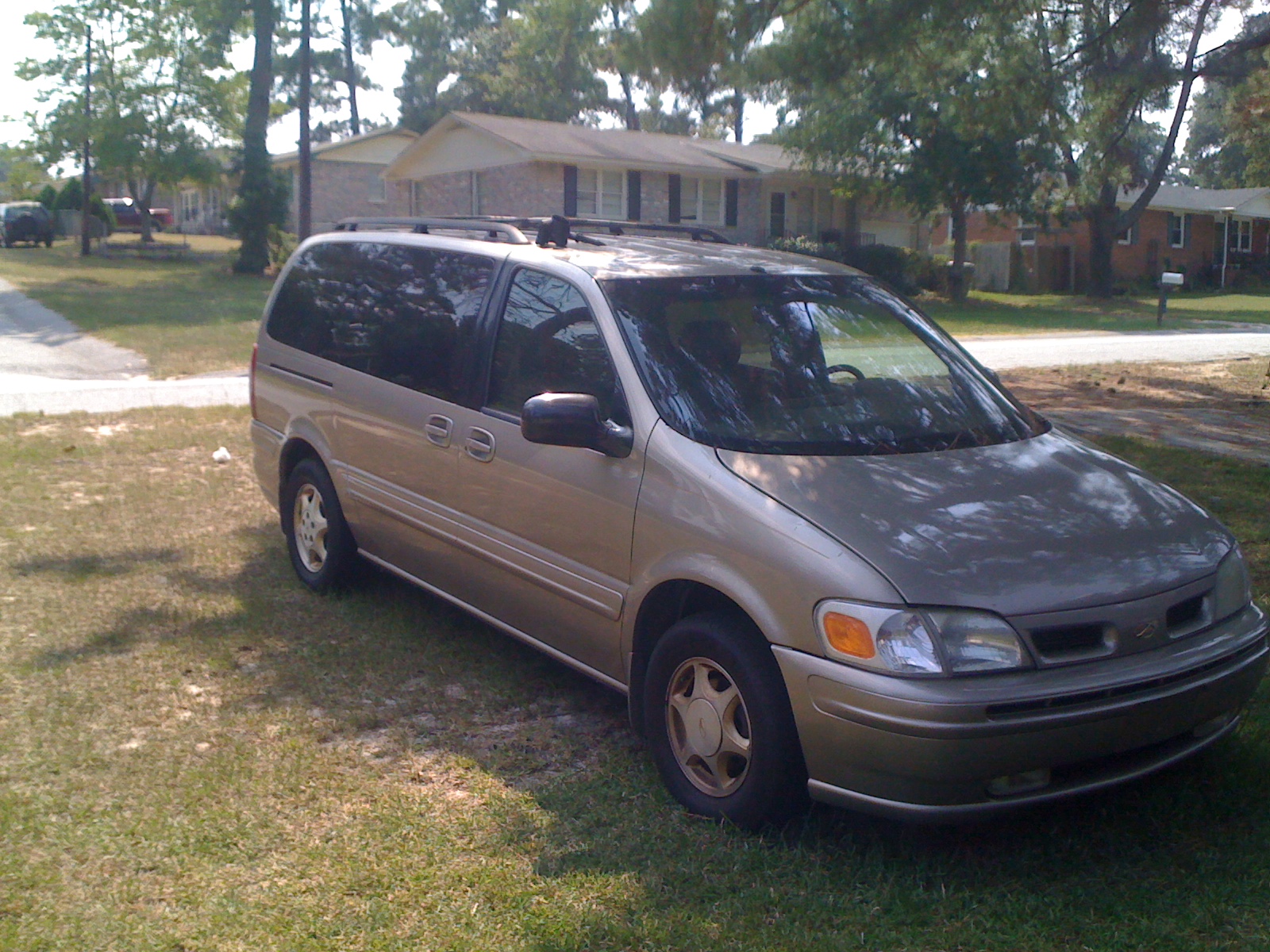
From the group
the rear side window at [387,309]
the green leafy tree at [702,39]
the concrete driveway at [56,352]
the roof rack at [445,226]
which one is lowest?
the concrete driveway at [56,352]

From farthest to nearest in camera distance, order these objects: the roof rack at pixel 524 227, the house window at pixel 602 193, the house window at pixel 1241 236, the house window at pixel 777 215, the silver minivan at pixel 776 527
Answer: the house window at pixel 1241 236
the house window at pixel 777 215
the house window at pixel 602 193
the roof rack at pixel 524 227
the silver minivan at pixel 776 527

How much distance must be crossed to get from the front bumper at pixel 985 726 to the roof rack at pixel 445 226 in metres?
2.58

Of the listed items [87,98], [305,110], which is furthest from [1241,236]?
[87,98]

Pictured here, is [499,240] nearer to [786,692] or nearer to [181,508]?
[786,692]

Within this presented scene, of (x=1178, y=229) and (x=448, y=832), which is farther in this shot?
(x=1178, y=229)

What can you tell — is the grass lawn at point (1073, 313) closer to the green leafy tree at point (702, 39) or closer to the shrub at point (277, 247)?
the green leafy tree at point (702, 39)

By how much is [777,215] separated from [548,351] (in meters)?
35.3

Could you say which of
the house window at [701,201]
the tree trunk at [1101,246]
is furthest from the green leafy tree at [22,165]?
the tree trunk at [1101,246]

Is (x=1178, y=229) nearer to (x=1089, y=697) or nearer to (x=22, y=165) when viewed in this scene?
(x=22, y=165)

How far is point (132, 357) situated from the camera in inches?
687

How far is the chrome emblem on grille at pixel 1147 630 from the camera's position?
3.64 metres

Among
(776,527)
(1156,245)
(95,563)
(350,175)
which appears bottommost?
(95,563)

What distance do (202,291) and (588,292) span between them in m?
27.3

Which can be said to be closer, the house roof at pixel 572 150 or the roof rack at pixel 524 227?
the roof rack at pixel 524 227
